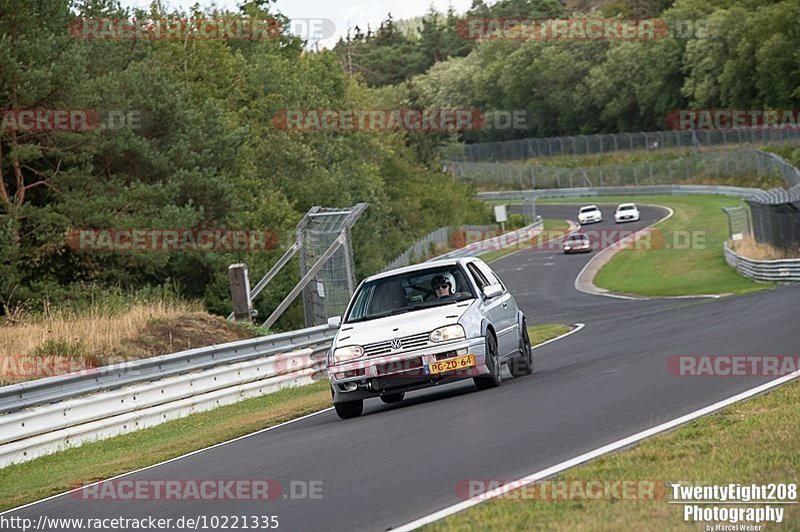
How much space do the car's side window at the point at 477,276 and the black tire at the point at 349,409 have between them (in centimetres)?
226

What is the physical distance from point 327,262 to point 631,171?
89231 millimetres

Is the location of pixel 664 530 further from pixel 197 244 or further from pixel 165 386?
pixel 197 244

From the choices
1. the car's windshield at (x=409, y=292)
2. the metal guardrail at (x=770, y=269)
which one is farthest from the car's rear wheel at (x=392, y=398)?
the metal guardrail at (x=770, y=269)

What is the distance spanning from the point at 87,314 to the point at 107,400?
708cm

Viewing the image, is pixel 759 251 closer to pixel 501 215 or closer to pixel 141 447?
pixel 141 447

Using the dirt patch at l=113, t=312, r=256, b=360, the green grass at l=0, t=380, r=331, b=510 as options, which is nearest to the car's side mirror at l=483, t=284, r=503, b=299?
the green grass at l=0, t=380, r=331, b=510

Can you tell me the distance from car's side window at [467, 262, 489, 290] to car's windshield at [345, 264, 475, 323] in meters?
0.36

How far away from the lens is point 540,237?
272 feet

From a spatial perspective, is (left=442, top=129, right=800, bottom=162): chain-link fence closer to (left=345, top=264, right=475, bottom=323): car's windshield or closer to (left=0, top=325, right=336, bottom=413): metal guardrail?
(left=0, top=325, right=336, bottom=413): metal guardrail

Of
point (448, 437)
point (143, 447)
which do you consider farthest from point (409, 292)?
point (448, 437)

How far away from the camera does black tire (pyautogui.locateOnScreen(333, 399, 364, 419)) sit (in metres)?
14.5

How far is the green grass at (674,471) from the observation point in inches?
272

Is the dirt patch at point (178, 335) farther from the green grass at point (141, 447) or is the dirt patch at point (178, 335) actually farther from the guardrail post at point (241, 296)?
the green grass at point (141, 447)

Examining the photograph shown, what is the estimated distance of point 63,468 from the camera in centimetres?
1427
